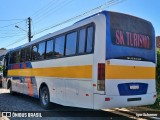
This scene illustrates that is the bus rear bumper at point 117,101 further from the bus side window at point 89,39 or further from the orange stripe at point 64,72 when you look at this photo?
the bus side window at point 89,39

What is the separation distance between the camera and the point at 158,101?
10617mm

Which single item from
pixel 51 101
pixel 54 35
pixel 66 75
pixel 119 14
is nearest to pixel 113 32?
pixel 119 14

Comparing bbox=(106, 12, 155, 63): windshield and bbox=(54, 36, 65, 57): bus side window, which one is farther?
bbox=(54, 36, 65, 57): bus side window

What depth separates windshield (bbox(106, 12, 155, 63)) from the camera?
803 centimetres

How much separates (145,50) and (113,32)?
4.90 feet

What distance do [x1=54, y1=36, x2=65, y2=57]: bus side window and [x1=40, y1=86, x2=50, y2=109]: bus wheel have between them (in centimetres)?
176

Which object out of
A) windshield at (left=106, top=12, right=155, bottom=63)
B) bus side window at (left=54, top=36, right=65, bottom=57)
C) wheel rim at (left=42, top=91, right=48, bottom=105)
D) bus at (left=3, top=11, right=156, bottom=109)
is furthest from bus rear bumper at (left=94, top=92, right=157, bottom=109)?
wheel rim at (left=42, top=91, right=48, bottom=105)

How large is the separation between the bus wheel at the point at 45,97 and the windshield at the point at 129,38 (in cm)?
422

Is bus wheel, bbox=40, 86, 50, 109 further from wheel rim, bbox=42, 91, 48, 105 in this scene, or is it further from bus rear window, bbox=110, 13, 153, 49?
bus rear window, bbox=110, 13, 153, 49

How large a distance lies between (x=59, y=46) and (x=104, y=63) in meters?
3.02

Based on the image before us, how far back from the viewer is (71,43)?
9391mm

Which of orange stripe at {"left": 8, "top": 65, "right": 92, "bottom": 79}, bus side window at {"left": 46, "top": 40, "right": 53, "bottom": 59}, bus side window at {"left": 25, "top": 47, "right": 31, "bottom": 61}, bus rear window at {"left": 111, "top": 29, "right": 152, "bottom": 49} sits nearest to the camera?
bus rear window at {"left": 111, "top": 29, "right": 152, "bottom": 49}

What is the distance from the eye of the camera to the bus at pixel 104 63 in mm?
7844

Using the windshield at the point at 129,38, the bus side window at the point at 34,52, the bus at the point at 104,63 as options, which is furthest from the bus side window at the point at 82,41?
the bus side window at the point at 34,52
